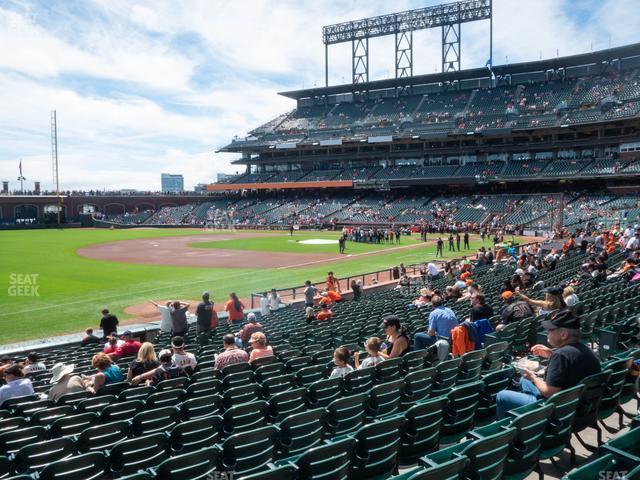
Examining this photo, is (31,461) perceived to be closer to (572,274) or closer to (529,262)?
(572,274)

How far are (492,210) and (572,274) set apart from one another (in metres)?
43.9

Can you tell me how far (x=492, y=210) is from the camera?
2383 inches

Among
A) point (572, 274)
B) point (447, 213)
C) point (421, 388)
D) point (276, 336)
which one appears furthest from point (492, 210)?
point (421, 388)

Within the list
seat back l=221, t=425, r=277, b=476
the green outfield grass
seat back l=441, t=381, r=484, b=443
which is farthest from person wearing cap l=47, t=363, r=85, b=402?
the green outfield grass

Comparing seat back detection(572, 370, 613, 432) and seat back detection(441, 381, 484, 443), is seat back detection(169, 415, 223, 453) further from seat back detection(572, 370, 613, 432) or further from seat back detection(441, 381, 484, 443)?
seat back detection(572, 370, 613, 432)

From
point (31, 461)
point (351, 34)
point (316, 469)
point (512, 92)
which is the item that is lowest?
point (31, 461)

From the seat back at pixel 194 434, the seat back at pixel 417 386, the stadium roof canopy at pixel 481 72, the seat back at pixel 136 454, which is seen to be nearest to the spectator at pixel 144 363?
the seat back at pixel 194 434

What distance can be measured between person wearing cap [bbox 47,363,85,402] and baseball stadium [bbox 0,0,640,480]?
0.18ft

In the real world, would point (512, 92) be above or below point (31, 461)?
above

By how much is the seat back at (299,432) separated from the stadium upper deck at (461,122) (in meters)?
59.2

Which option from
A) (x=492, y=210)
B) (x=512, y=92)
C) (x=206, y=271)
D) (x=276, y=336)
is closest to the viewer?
(x=276, y=336)

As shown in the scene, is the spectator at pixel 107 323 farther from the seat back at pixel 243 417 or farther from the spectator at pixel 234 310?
the seat back at pixel 243 417

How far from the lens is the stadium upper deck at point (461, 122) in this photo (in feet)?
204

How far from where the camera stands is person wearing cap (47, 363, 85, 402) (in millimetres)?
7824
